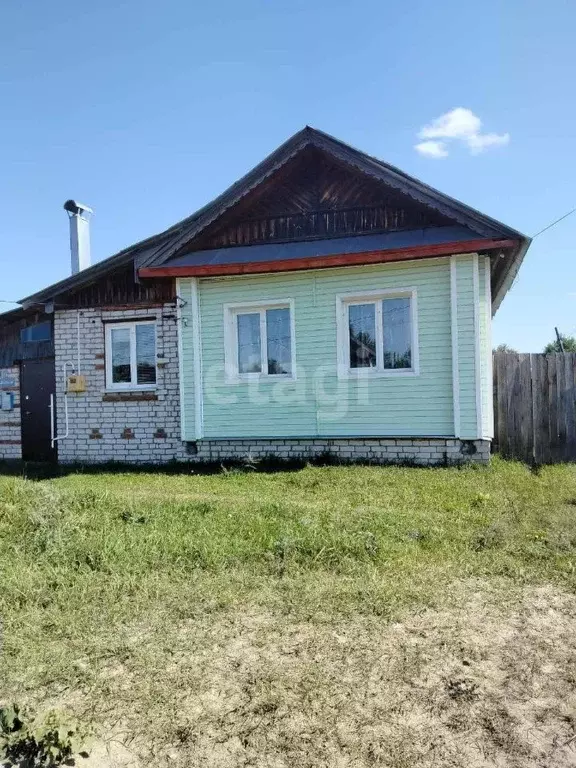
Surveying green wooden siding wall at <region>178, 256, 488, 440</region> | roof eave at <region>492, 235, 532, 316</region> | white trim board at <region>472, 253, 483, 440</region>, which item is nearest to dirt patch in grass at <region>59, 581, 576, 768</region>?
white trim board at <region>472, 253, 483, 440</region>

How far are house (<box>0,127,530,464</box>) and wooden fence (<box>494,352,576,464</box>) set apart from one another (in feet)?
2.52

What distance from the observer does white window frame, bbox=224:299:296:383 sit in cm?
971

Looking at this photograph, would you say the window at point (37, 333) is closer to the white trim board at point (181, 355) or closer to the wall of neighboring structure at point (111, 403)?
the wall of neighboring structure at point (111, 403)

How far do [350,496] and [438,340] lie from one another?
3342 mm

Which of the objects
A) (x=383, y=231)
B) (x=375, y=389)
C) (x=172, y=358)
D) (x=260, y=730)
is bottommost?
(x=260, y=730)

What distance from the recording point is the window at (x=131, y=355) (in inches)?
416

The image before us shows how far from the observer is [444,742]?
7.54ft

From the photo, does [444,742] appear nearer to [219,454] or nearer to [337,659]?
[337,659]

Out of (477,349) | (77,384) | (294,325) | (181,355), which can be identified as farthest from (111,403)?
(477,349)

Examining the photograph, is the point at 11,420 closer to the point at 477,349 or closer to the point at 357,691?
the point at 477,349

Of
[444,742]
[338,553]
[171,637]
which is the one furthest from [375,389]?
[444,742]

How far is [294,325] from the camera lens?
967 centimetres

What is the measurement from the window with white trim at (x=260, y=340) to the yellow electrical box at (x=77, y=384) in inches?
112

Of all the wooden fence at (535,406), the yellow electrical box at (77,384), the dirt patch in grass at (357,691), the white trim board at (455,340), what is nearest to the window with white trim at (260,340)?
the white trim board at (455,340)
